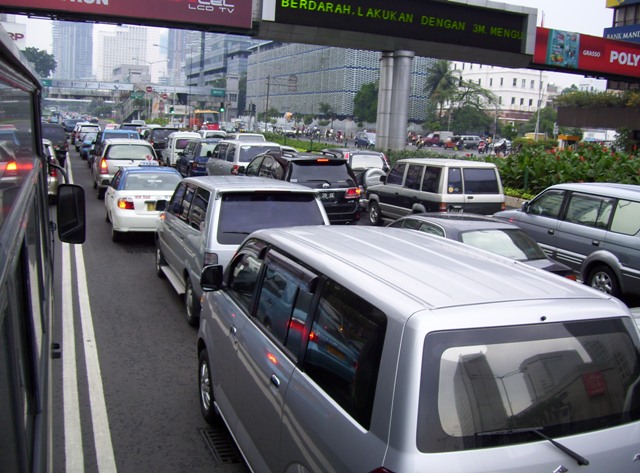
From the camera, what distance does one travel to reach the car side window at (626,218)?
10.1m

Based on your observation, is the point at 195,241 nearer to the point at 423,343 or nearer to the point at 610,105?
the point at 423,343

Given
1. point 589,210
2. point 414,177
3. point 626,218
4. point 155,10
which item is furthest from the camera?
point 155,10

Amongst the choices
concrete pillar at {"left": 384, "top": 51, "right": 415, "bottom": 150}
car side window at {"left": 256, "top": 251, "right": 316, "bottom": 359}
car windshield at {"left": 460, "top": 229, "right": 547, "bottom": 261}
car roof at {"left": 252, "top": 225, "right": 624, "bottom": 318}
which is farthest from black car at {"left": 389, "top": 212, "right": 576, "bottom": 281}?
concrete pillar at {"left": 384, "top": 51, "right": 415, "bottom": 150}

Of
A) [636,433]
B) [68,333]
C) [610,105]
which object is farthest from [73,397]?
[610,105]

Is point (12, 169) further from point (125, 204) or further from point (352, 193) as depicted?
point (352, 193)

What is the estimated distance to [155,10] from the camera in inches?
955

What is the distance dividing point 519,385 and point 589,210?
9.10 meters

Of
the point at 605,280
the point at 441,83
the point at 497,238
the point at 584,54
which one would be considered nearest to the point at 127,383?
the point at 497,238

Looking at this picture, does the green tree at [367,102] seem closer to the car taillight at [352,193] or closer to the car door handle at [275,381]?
the car taillight at [352,193]

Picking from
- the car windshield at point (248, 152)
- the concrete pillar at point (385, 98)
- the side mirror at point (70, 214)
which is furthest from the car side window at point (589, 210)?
the concrete pillar at point (385, 98)

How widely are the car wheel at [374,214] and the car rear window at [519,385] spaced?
14198 mm

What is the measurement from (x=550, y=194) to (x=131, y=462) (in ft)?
30.4

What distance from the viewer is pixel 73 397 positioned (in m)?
6.07

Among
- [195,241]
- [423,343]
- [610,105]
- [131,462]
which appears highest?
[610,105]
